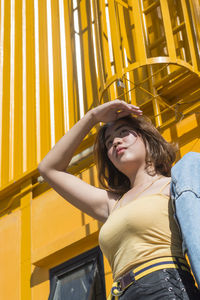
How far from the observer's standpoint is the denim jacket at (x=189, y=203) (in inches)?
87.9

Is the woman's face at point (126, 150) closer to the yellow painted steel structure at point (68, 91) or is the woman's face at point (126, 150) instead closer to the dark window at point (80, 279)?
the yellow painted steel structure at point (68, 91)

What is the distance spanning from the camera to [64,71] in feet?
19.7

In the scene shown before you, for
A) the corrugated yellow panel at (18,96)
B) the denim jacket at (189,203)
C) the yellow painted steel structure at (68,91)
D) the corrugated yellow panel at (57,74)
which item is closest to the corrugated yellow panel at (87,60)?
the yellow painted steel structure at (68,91)

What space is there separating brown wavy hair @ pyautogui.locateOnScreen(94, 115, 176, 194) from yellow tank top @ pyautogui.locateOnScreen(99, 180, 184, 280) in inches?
16.9

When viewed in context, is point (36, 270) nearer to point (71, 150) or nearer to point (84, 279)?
point (84, 279)

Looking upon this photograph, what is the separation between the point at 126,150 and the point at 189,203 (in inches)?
25.2

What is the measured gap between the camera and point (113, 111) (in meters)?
3.15

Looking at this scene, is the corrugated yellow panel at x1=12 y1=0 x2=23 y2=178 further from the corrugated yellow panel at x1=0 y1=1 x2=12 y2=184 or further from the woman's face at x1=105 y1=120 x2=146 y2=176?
the woman's face at x1=105 y1=120 x2=146 y2=176

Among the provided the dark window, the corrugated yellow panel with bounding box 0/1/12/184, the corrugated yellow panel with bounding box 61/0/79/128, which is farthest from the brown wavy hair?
the corrugated yellow panel with bounding box 0/1/12/184

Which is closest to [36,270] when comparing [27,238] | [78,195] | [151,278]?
[27,238]

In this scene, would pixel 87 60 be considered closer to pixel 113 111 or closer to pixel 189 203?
pixel 113 111

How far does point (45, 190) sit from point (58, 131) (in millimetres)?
639

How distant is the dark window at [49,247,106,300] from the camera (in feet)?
14.7

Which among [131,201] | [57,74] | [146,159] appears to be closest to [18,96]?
[57,74]
